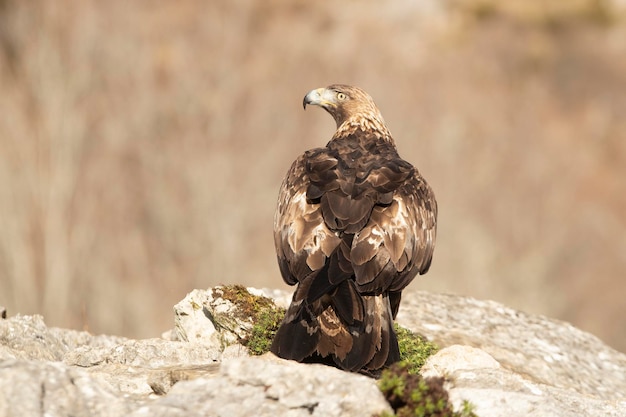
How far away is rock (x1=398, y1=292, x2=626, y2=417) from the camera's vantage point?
862cm

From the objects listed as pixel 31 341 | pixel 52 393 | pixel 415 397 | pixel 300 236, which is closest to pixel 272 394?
pixel 415 397

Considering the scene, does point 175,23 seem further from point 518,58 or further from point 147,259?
point 518,58

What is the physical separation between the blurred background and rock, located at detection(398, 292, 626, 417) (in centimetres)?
1616

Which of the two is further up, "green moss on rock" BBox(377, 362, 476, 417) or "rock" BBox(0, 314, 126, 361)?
"rock" BBox(0, 314, 126, 361)

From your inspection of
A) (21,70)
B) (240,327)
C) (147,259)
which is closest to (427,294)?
(240,327)

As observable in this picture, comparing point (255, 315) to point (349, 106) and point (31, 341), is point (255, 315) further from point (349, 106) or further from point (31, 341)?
point (349, 106)

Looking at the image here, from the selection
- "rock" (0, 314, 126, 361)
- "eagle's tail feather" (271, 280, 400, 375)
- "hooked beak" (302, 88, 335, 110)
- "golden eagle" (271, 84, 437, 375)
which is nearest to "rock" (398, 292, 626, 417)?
"eagle's tail feather" (271, 280, 400, 375)

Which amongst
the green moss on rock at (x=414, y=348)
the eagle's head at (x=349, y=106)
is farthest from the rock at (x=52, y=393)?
the eagle's head at (x=349, y=106)

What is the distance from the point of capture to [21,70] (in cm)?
3297

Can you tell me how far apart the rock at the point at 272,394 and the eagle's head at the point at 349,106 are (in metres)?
4.61

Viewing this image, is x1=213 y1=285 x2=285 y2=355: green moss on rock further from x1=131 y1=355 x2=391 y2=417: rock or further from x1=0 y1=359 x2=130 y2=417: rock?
x1=0 y1=359 x2=130 y2=417: rock

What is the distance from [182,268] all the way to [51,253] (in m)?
3.95

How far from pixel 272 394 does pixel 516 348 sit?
19.2ft

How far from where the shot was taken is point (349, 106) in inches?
424
